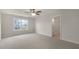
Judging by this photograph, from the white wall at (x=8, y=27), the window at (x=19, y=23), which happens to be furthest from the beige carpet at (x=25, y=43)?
the window at (x=19, y=23)

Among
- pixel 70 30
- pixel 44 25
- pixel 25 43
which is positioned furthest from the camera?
pixel 44 25

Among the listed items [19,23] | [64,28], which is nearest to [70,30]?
[64,28]

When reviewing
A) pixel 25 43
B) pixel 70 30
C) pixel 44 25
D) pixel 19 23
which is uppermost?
pixel 19 23

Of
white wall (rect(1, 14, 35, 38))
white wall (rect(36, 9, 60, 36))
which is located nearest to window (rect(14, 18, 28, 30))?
white wall (rect(1, 14, 35, 38))

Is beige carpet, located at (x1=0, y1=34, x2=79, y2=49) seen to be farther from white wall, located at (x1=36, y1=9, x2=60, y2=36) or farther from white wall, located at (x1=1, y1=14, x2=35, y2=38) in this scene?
white wall, located at (x1=36, y1=9, x2=60, y2=36)

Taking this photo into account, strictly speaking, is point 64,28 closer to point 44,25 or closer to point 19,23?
point 44,25

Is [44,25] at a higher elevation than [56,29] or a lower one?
higher

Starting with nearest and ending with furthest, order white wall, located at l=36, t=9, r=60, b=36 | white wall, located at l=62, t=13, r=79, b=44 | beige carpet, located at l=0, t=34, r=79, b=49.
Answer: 1. beige carpet, located at l=0, t=34, r=79, b=49
2. white wall, located at l=36, t=9, r=60, b=36
3. white wall, located at l=62, t=13, r=79, b=44

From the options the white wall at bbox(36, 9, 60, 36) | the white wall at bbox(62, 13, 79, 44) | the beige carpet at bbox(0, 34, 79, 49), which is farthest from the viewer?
the white wall at bbox(62, 13, 79, 44)

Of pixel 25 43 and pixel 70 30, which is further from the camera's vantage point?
pixel 70 30

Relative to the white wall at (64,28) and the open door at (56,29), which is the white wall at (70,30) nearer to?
the white wall at (64,28)

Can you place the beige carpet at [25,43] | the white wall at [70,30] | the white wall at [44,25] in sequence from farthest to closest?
1. the white wall at [70,30]
2. the white wall at [44,25]
3. the beige carpet at [25,43]
